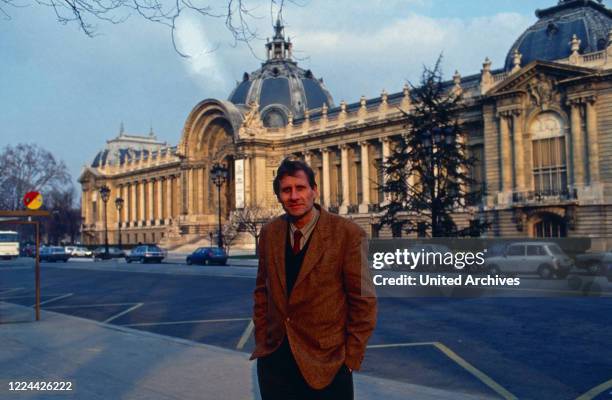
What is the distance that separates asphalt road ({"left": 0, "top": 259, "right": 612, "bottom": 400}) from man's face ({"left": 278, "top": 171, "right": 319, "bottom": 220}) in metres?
4.61

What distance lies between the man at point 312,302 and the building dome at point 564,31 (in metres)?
44.5

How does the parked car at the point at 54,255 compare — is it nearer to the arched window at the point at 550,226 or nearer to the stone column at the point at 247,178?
the stone column at the point at 247,178

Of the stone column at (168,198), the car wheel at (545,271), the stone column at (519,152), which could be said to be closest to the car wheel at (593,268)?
the car wheel at (545,271)

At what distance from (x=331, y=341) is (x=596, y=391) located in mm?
5014

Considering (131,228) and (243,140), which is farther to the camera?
(131,228)

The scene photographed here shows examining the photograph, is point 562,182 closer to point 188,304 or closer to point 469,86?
point 469,86

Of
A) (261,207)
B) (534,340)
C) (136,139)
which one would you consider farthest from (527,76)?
(136,139)

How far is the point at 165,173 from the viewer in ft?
291

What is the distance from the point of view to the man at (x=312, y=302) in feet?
12.9

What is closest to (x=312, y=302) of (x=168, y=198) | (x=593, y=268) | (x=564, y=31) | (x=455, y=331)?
(x=455, y=331)

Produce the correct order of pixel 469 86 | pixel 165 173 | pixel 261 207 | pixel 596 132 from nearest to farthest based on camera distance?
pixel 596 132 < pixel 469 86 < pixel 261 207 < pixel 165 173

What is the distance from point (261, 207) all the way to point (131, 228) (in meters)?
37.2

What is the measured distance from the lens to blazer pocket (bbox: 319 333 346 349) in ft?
12.9
